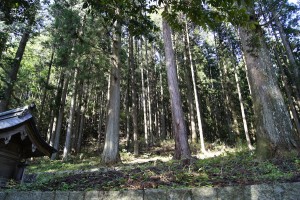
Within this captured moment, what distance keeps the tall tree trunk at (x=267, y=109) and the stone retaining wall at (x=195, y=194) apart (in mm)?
2034

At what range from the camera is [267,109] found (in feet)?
15.9

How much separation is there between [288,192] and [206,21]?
7.34ft

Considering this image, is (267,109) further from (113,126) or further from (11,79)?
(11,79)

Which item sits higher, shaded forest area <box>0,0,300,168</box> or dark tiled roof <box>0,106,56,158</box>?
shaded forest area <box>0,0,300,168</box>

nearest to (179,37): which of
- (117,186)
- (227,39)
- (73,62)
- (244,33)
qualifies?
(227,39)

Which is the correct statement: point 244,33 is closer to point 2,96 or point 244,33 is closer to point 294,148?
point 294,148

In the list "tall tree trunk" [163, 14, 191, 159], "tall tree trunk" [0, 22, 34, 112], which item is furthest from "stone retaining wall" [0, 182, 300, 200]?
"tall tree trunk" [0, 22, 34, 112]

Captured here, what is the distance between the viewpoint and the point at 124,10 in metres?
2.43

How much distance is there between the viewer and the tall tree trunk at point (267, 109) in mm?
4586

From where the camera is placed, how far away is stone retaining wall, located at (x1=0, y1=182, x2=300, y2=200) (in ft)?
8.73

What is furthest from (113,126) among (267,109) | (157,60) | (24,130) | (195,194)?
(157,60)

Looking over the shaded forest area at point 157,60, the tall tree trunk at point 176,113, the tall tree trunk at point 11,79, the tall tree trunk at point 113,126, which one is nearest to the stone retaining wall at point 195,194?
the shaded forest area at point 157,60

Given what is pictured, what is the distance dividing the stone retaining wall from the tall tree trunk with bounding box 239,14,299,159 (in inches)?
80.1

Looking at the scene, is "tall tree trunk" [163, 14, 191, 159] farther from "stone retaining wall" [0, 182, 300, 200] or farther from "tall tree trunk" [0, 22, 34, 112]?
"tall tree trunk" [0, 22, 34, 112]
